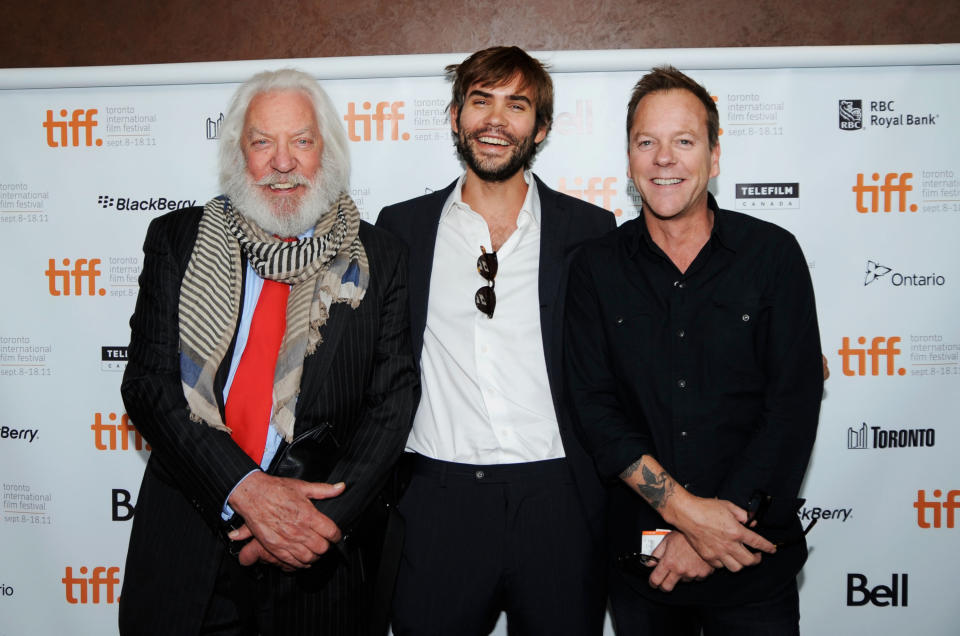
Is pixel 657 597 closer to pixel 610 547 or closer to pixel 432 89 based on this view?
pixel 610 547

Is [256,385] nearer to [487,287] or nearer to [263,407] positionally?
[263,407]

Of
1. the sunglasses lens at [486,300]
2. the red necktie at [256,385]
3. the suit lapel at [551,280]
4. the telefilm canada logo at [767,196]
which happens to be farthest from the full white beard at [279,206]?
the telefilm canada logo at [767,196]

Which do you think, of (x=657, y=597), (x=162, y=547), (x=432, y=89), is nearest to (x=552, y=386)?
(x=657, y=597)

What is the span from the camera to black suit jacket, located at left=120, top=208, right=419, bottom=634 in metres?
1.71

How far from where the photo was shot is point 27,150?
110 inches

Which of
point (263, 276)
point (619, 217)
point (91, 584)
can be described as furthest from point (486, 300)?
point (91, 584)

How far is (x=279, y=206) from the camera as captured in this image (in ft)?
6.48

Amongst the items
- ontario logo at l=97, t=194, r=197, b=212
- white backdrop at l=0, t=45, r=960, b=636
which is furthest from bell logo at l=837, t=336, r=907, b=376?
ontario logo at l=97, t=194, r=197, b=212

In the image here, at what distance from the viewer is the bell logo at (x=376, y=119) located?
8.88 ft

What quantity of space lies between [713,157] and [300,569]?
163 centimetres

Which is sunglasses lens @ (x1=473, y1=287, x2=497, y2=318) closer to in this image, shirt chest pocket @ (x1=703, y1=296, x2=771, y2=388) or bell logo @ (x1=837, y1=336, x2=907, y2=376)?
shirt chest pocket @ (x1=703, y1=296, x2=771, y2=388)

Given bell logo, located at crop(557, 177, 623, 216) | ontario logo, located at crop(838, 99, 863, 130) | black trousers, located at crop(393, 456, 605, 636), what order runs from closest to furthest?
black trousers, located at crop(393, 456, 605, 636) → ontario logo, located at crop(838, 99, 863, 130) → bell logo, located at crop(557, 177, 623, 216)

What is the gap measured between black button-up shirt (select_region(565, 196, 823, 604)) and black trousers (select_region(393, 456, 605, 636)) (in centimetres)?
23

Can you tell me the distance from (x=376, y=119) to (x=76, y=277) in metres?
1.47
